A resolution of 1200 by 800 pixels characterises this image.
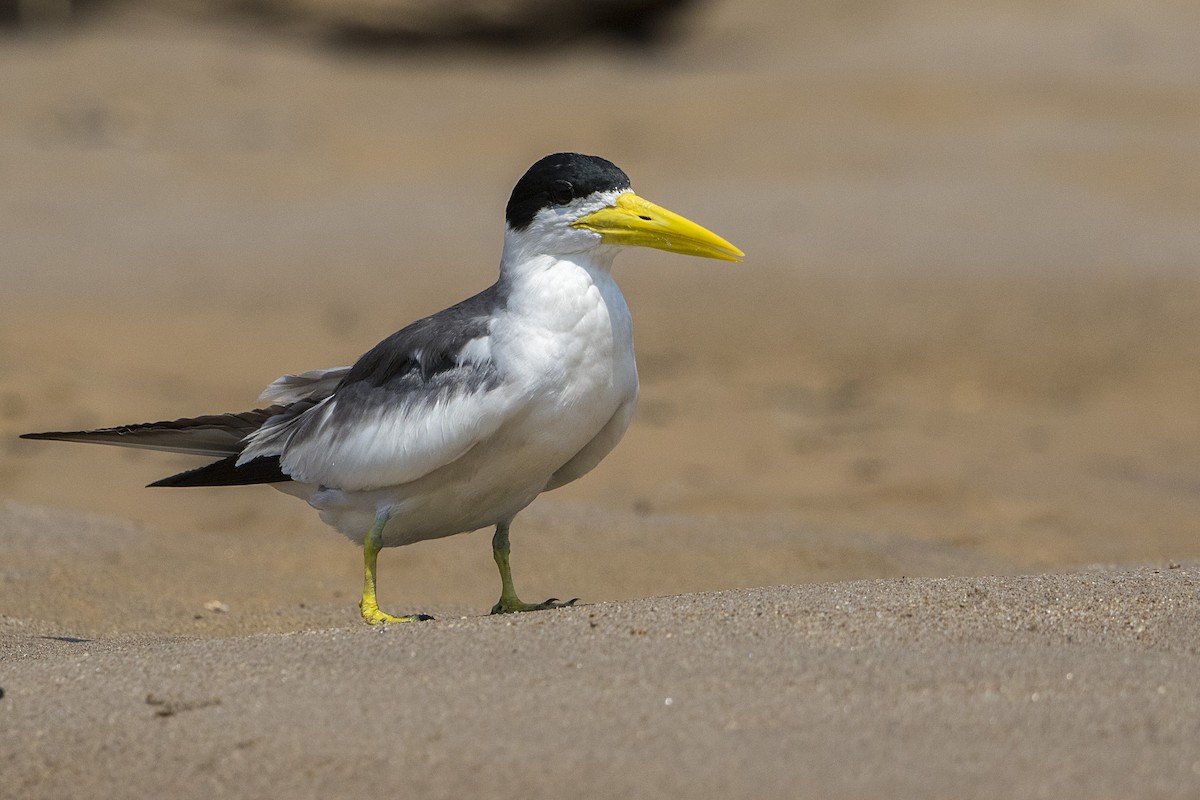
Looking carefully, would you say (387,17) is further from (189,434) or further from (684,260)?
(189,434)

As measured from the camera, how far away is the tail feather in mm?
5352

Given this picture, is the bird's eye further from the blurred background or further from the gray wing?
the blurred background

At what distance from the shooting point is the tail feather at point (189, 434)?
17.6 feet

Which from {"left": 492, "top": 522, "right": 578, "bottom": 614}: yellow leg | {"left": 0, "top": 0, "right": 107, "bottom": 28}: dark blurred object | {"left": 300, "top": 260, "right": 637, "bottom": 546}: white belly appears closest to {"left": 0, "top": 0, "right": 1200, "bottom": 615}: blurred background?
A: {"left": 0, "top": 0, "right": 107, "bottom": 28}: dark blurred object

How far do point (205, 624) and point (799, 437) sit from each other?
488 cm

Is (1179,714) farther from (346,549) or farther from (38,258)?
(38,258)

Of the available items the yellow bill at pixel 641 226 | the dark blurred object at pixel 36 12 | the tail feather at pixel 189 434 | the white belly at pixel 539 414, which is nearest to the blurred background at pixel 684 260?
the dark blurred object at pixel 36 12

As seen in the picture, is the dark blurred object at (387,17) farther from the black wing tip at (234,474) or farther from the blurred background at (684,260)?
the black wing tip at (234,474)

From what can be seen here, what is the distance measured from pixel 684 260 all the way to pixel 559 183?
8.47 metres

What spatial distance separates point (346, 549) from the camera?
7.30m

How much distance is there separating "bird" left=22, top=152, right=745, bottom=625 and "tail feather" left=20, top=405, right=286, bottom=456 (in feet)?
0.98

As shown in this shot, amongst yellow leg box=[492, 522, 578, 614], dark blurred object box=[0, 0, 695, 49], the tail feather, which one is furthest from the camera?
dark blurred object box=[0, 0, 695, 49]

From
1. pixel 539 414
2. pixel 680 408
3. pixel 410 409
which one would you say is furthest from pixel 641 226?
pixel 680 408

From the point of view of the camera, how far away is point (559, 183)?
491 cm
